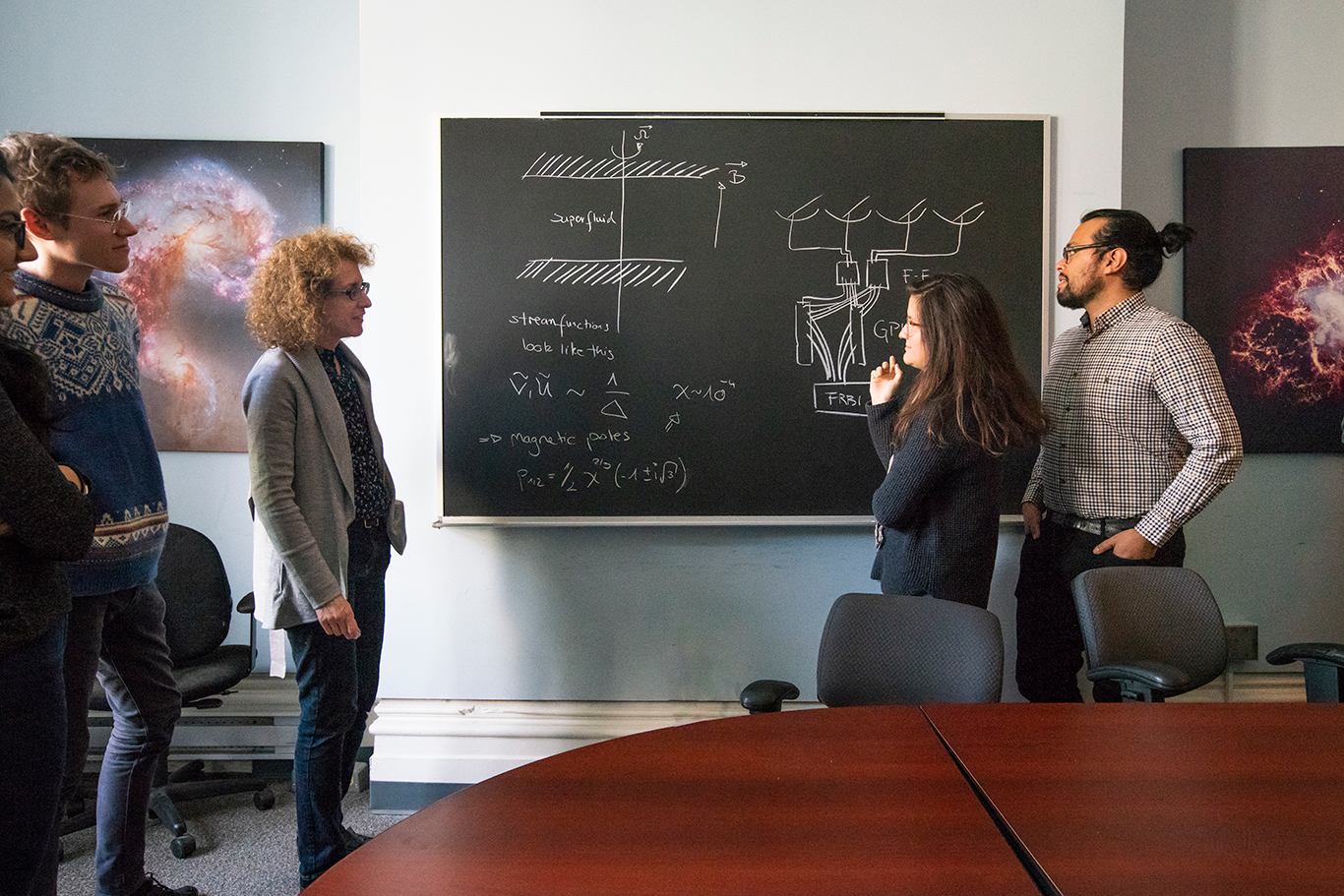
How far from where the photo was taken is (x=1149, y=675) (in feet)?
5.86

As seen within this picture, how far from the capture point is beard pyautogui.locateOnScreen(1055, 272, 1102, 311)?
2.38 meters

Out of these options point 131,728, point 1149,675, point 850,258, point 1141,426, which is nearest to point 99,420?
point 131,728

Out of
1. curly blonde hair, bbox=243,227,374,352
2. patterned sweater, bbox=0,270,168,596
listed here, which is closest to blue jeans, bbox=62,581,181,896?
patterned sweater, bbox=0,270,168,596

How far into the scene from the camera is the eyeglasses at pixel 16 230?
1.23 meters

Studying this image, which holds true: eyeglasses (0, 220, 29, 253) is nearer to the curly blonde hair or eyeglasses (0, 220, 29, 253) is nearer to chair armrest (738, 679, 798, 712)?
the curly blonde hair

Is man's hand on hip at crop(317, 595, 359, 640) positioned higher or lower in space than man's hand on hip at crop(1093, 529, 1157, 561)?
lower

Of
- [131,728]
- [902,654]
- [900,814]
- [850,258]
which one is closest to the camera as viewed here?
[900,814]

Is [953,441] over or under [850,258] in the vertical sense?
under

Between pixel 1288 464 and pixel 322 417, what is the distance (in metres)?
3.17

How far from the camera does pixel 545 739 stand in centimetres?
276

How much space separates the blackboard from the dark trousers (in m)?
0.28

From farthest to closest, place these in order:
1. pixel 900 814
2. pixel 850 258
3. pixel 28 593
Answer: pixel 850 258
pixel 28 593
pixel 900 814

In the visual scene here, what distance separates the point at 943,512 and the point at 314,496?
1554 millimetres

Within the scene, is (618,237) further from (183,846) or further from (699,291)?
(183,846)
